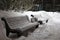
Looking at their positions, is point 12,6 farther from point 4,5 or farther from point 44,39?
point 44,39

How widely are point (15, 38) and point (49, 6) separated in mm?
9583

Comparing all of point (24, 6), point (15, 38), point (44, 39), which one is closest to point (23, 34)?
point (15, 38)

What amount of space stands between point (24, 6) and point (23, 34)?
20.2 feet

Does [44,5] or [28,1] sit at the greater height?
[28,1]

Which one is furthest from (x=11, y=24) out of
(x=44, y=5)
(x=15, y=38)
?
(x=44, y=5)

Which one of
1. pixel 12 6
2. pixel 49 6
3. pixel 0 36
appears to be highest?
pixel 0 36

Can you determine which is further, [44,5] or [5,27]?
[44,5]

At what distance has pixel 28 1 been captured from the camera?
10703 millimetres

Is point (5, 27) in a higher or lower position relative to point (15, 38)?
higher

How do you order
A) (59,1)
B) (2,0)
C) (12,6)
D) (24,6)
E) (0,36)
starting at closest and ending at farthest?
(0,36) < (2,0) < (12,6) < (24,6) < (59,1)

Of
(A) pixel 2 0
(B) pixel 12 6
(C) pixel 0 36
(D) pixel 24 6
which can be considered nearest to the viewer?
(C) pixel 0 36

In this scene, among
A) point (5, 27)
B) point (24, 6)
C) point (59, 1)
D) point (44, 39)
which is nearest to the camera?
point (44, 39)

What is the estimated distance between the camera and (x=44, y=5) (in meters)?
13.4

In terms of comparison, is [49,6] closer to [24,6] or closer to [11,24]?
[24,6]
